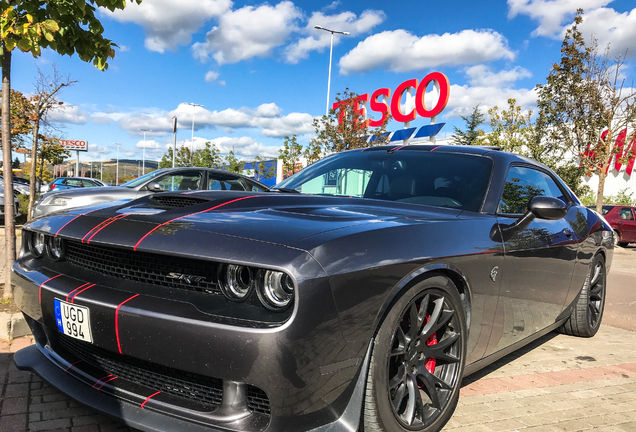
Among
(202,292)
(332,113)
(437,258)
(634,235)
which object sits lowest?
(634,235)

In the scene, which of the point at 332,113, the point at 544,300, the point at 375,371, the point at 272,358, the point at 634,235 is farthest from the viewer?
the point at 332,113

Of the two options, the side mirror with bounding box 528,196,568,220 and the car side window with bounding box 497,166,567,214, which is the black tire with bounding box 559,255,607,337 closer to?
the car side window with bounding box 497,166,567,214

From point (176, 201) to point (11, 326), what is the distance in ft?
6.41

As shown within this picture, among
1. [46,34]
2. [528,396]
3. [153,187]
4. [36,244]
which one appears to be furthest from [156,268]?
[153,187]

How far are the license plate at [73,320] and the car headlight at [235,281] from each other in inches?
21.9

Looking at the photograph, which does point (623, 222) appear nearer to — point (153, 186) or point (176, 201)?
point (153, 186)

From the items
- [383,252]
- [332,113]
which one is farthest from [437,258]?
[332,113]

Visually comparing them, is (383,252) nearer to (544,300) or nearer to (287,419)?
(287,419)

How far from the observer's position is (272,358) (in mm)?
1547

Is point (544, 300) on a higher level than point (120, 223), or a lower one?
lower

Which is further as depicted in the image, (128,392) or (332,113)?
(332,113)

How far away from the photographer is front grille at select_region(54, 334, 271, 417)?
5.48ft

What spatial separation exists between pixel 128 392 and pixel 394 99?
75.9 ft

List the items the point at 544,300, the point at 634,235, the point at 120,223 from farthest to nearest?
the point at 634,235
the point at 544,300
the point at 120,223
